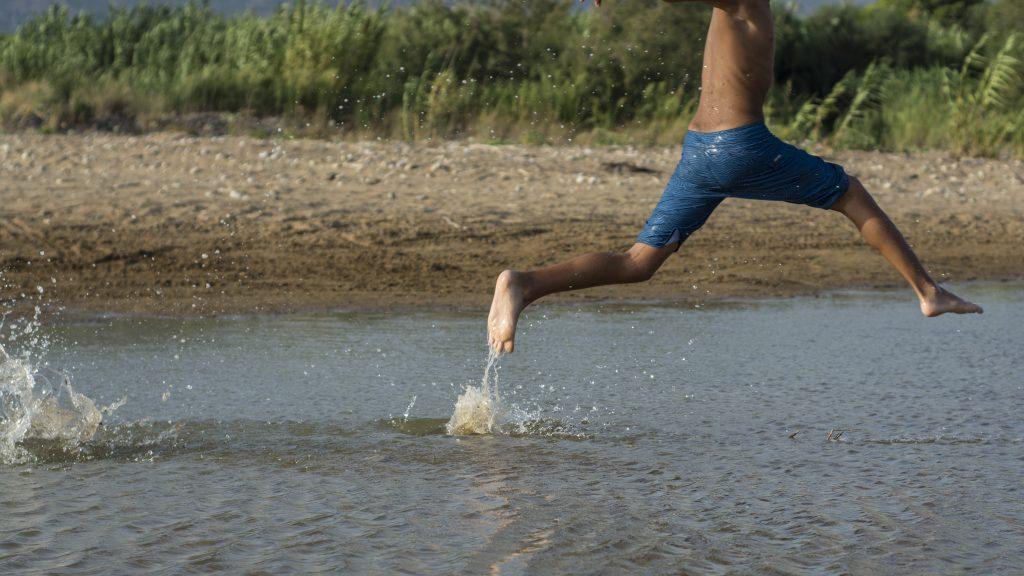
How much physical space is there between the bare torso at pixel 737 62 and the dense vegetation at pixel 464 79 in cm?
833

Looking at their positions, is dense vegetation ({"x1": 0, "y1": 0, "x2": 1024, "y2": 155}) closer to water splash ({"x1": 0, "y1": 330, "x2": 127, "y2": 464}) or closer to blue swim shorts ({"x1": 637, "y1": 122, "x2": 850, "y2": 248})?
water splash ({"x1": 0, "y1": 330, "x2": 127, "y2": 464})

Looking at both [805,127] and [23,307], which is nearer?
[23,307]

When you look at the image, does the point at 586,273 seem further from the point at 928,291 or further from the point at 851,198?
the point at 928,291

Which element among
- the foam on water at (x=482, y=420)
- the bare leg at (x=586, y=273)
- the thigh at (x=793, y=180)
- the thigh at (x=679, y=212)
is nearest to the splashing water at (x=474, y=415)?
the foam on water at (x=482, y=420)

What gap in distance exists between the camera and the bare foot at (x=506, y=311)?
14.8ft

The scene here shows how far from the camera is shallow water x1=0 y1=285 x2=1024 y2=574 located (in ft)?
12.0

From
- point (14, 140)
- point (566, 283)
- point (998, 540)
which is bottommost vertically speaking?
point (998, 540)

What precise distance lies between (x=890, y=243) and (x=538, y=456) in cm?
139

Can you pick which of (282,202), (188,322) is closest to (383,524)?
(188,322)

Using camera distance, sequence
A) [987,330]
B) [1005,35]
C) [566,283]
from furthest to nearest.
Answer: [1005,35], [987,330], [566,283]

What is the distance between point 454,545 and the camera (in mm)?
3654

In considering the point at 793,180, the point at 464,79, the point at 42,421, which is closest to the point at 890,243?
the point at 793,180

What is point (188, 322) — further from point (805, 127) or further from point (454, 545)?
point (805, 127)

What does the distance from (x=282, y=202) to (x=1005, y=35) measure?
1240cm
